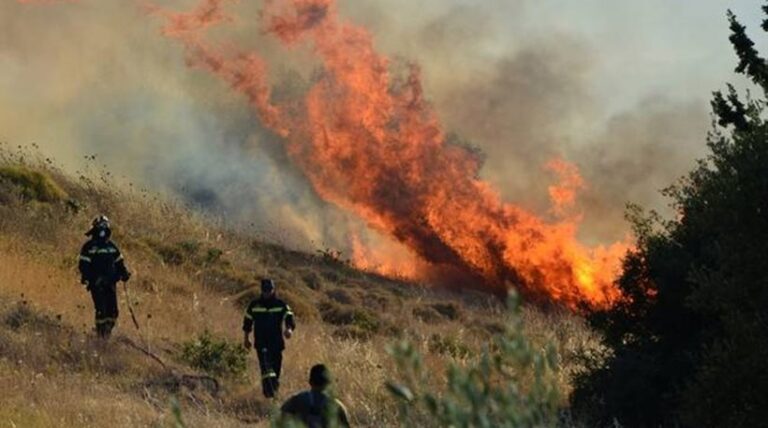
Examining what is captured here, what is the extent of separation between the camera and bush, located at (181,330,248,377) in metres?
18.0

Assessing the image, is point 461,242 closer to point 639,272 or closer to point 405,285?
point 405,285

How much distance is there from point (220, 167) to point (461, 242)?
14.9 m

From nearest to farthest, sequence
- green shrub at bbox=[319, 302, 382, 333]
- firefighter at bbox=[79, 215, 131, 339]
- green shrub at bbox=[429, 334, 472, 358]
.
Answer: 1. firefighter at bbox=[79, 215, 131, 339]
2. green shrub at bbox=[429, 334, 472, 358]
3. green shrub at bbox=[319, 302, 382, 333]

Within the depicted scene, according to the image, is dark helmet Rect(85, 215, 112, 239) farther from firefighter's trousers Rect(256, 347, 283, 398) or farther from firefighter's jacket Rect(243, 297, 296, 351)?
firefighter's trousers Rect(256, 347, 283, 398)

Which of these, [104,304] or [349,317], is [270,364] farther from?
[349,317]

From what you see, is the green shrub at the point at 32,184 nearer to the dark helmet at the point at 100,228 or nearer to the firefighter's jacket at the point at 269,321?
the dark helmet at the point at 100,228

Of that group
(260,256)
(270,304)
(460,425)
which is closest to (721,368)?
(270,304)

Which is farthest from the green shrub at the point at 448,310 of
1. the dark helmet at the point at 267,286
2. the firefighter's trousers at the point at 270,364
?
the dark helmet at the point at 267,286

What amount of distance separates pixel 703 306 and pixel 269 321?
6.64 m

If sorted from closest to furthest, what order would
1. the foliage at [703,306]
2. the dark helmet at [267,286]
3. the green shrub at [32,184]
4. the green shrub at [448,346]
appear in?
the foliage at [703,306], the dark helmet at [267,286], the green shrub at [448,346], the green shrub at [32,184]

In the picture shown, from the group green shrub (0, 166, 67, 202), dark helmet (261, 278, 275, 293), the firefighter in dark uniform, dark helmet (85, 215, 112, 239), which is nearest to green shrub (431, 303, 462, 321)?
green shrub (0, 166, 67, 202)

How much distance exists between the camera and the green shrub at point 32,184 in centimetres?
3119

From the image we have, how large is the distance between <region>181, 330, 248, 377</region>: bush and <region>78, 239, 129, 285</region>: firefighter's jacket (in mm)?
1667

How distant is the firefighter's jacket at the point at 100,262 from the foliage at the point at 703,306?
7757 mm
